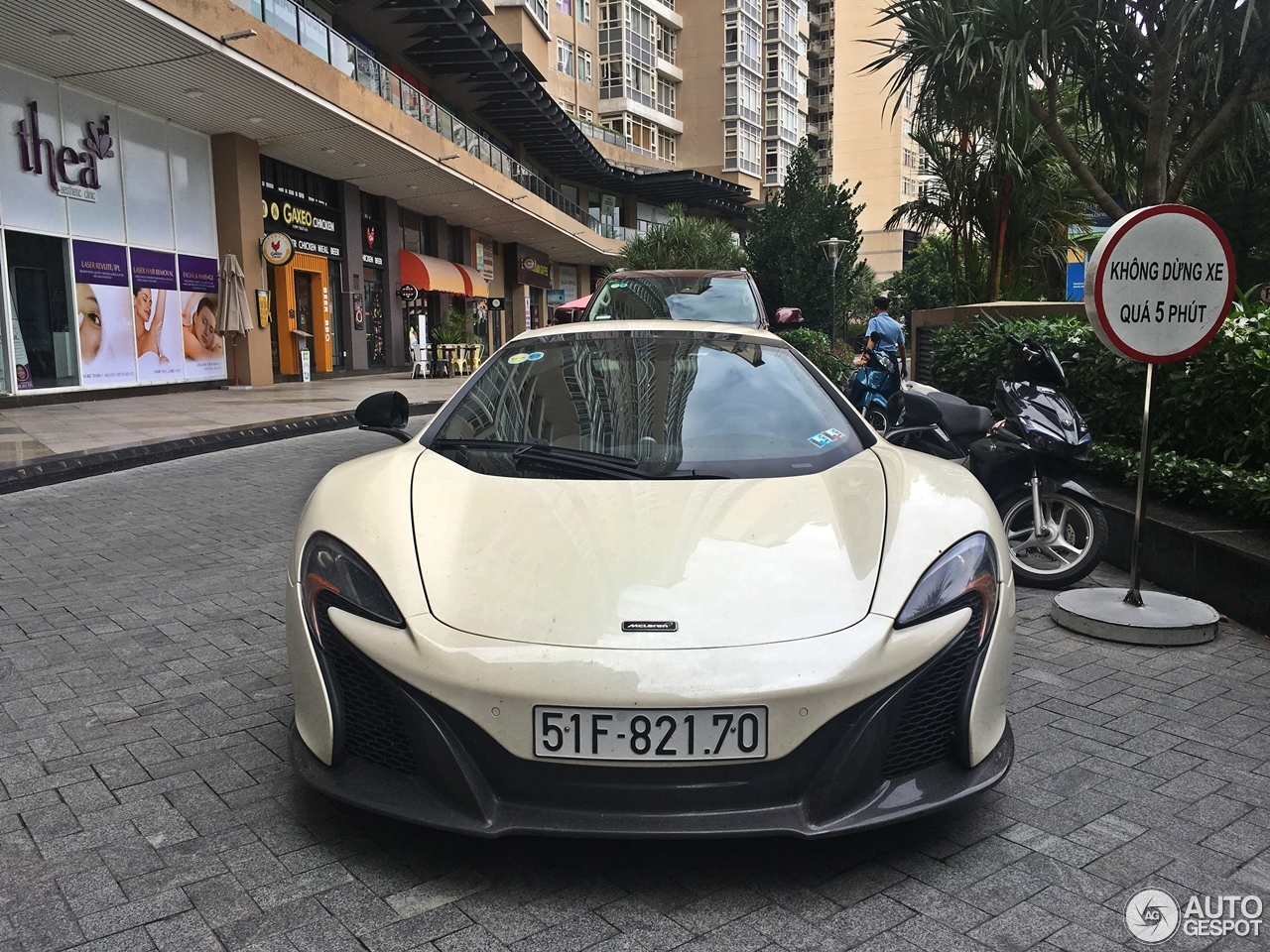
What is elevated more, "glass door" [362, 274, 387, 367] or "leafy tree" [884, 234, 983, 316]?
"leafy tree" [884, 234, 983, 316]

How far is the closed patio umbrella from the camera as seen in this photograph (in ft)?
62.5

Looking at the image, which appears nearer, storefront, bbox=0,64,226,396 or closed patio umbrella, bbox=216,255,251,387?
storefront, bbox=0,64,226,396

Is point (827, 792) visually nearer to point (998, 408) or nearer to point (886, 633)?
point (886, 633)

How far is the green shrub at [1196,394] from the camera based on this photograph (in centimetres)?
505

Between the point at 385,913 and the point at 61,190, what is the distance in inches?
656

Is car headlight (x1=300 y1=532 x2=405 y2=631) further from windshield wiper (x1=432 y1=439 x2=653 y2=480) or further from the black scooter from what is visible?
the black scooter

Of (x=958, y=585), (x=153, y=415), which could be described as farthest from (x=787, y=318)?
(x=153, y=415)

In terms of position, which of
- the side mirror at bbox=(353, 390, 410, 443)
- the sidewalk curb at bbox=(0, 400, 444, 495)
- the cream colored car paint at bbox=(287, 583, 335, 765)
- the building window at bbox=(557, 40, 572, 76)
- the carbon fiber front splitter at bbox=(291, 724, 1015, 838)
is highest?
the building window at bbox=(557, 40, 572, 76)

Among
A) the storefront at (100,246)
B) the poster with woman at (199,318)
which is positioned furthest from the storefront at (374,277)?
the storefront at (100,246)

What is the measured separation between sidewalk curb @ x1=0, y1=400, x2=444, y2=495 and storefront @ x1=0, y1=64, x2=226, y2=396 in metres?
5.34

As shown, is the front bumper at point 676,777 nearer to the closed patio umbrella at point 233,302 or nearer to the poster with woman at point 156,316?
the poster with woman at point 156,316

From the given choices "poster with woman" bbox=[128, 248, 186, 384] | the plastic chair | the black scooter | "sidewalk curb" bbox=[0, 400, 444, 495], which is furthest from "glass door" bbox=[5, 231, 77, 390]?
the black scooter

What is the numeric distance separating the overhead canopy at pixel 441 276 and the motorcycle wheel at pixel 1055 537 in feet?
83.2

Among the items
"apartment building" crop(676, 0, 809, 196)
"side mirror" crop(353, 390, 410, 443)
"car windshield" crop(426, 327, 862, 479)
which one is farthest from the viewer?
"apartment building" crop(676, 0, 809, 196)
